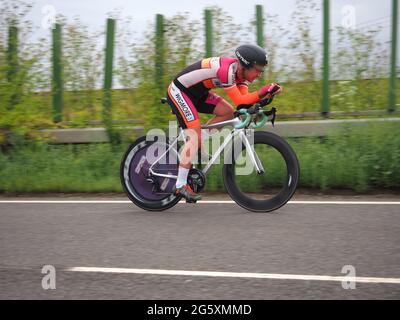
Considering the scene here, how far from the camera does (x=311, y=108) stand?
10.4m

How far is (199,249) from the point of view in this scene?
5465 millimetres

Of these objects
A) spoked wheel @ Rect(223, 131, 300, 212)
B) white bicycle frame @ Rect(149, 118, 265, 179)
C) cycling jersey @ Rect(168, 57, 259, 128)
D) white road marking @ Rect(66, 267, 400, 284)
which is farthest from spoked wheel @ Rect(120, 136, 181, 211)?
white road marking @ Rect(66, 267, 400, 284)

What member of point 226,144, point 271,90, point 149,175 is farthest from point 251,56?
point 149,175

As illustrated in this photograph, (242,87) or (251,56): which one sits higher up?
(251,56)

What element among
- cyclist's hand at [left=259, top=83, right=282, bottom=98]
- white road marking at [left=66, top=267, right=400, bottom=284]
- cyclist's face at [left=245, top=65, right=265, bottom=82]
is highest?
cyclist's face at [left=245, top=65, right=265, bottom=82]

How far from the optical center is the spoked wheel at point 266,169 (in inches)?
258

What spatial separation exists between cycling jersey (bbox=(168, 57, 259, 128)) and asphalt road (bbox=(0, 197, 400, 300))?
1130 millimetres

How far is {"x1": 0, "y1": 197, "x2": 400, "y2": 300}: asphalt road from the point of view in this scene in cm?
443

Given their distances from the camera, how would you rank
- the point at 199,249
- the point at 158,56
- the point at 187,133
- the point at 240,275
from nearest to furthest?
1. the point at 240,275
2. the point at 199,249
3. the point at 187,133
4. the point at 158,56

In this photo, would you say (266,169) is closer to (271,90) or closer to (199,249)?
(271,90)

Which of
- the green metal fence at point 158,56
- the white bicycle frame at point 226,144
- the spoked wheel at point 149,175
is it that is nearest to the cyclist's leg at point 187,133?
the white bicycle frame at point 226,144

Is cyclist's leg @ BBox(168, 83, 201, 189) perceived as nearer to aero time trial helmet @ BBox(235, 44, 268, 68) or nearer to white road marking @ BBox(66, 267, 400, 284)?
aero time trial helmet @ BBox(235, 44, 268, 68)

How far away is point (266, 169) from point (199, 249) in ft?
6.30

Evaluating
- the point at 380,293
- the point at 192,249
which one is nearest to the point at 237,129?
the point at 192,249
